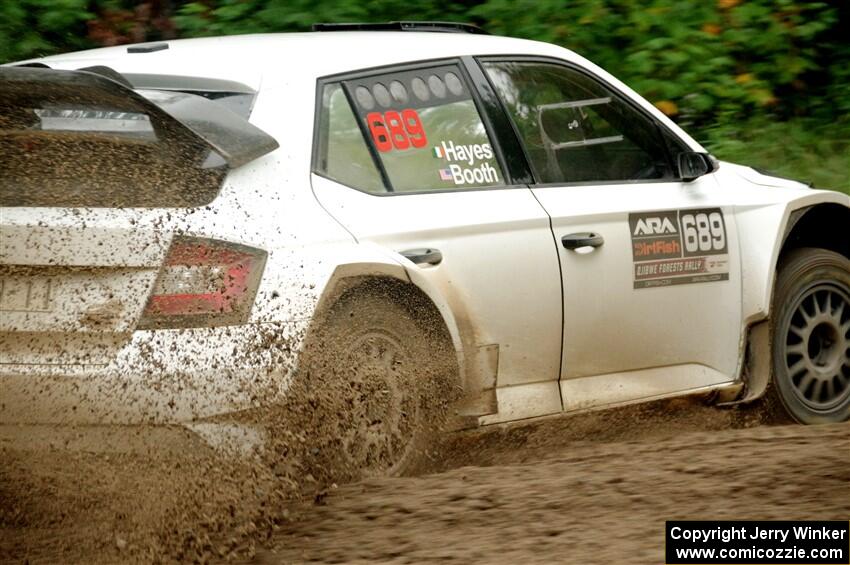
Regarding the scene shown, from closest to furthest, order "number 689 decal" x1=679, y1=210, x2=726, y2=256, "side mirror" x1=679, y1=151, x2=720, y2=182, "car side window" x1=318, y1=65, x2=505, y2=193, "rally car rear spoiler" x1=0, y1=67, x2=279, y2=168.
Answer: "rally car rear spoiler" x1=0, y1=67, x2=279, y2=168 → "car side window" x1=318, y1=65, x2=505, y2=193 → "number 689 decal" x1=679, y1=210, x2=726, y2=256 → "side mirror" x1=679, y1=151, x2=720, y2=182

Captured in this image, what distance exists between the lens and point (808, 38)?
10.2 meters

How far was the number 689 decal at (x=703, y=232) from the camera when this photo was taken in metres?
5.76

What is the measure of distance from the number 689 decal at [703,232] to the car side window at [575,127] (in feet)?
0.77

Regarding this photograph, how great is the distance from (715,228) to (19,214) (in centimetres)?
304

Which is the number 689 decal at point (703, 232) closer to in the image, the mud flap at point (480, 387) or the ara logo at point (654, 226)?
the ara logo at point (654, 226)

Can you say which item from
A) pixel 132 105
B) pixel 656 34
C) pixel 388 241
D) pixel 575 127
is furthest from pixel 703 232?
pixel 656 34

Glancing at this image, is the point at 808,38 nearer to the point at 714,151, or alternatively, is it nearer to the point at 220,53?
the point at 714,151

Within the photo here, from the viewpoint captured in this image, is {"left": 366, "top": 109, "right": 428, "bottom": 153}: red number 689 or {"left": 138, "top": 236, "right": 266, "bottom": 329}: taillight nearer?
{"left": 138, "top": 236, "right": 266, "bottom": 329}: taillight

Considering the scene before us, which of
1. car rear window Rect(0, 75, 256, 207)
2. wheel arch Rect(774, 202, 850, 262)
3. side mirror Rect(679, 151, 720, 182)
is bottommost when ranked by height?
wheel arch Rect(774, 202, 850, 262)

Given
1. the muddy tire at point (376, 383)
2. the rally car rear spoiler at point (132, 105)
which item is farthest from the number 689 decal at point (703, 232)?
the rally car rear spoiler at point (132, 105)

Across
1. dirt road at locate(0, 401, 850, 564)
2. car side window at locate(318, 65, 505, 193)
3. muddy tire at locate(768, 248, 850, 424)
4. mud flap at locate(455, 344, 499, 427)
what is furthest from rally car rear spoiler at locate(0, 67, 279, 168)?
muddy tire at locate(768, 248, 850, 424)

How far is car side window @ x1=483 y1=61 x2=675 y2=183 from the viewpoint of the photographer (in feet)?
18.2

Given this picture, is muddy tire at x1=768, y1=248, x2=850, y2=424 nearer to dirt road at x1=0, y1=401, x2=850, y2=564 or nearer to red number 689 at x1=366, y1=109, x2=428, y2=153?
dirt road at x1=0, y1=401, x2=850, y2=564

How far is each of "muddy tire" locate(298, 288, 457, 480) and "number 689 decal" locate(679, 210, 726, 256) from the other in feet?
4.62
